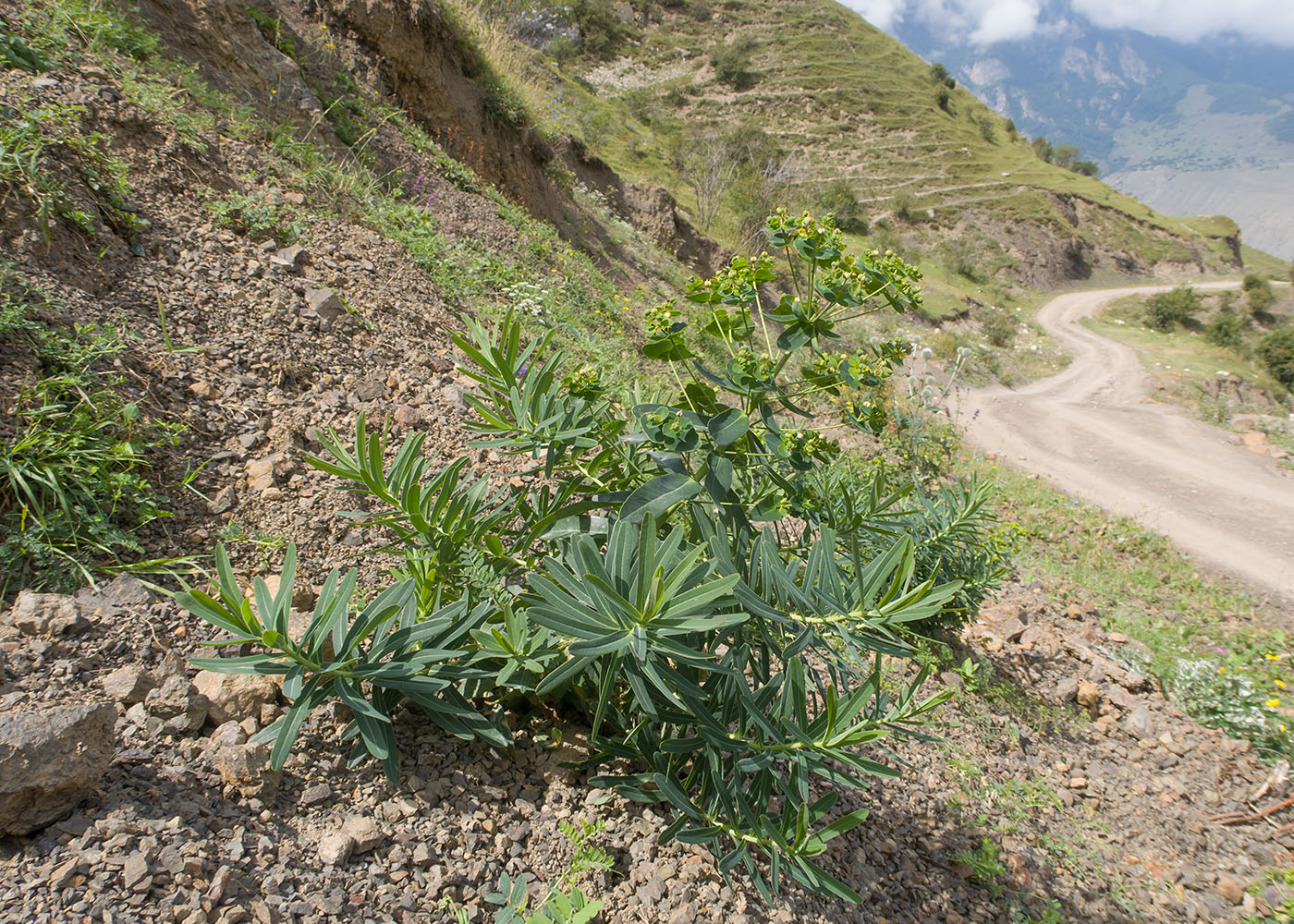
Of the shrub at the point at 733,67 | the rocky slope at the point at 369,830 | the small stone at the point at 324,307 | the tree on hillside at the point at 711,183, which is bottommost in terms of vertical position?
the rocky slope at the point at 369,830

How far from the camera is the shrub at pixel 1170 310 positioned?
82.7 ft

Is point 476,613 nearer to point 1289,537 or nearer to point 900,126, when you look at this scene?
point 1289,537

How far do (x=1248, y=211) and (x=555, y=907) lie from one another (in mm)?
230657

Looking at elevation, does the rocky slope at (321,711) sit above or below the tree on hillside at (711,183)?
below

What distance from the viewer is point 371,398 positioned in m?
3.04

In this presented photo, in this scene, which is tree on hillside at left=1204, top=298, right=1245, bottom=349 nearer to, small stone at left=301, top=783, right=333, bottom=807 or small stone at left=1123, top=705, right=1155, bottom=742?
small stone at left=1123, top=705, right=1155, bottom=742

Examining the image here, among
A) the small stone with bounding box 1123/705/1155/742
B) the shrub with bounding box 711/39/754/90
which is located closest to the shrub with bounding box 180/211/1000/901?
the small stone with bounding box 1123/705/1155/742

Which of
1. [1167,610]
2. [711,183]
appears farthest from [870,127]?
[1167,610]

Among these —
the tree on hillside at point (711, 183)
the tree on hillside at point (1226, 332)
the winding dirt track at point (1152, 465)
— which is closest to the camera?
the winding dirt track at point (1152, 465)

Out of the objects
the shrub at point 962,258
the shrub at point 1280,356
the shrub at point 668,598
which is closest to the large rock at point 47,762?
the shrub at point 668,598

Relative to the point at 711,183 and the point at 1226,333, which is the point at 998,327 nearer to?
the point at 711,183

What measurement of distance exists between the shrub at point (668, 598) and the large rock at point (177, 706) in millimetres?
230

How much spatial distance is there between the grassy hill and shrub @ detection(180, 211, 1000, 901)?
45.1 feet

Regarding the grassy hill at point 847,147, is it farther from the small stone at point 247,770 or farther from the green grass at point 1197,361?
the small stone at point 247,770
